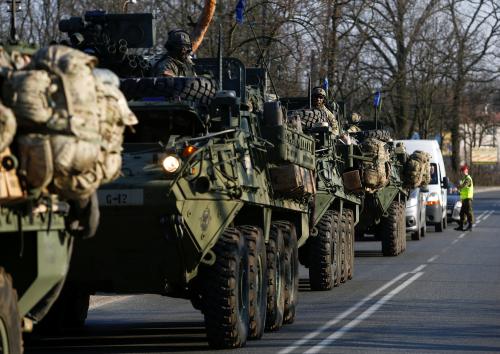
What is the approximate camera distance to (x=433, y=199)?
37688 millimetres

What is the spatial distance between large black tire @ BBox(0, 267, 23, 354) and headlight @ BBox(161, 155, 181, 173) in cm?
375

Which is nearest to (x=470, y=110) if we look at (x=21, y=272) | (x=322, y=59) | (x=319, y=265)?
(x=322, y=59)

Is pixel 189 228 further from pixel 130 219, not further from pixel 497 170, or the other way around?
pixel 497 170

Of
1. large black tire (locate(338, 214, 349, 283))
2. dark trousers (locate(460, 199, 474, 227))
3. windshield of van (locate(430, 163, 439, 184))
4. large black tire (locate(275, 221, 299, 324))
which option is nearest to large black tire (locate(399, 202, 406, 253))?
large black tire (locate(338, 214, 349, 283))

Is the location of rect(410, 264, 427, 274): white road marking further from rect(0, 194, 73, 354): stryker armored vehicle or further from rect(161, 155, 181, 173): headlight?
rect(0, 194, 73, 354): stryker armored vehicle

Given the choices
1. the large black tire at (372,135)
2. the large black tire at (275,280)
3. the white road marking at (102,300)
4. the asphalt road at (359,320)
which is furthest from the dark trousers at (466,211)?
the large black tire at (275,280)

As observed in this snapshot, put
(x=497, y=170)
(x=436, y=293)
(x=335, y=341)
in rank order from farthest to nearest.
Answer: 1. (x=497, y=170)
2. (x=436, y=293)
3. (x=335, y=341)

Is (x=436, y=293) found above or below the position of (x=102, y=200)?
below

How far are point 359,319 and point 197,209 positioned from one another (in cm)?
396

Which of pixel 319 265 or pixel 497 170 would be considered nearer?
pixel 319 265

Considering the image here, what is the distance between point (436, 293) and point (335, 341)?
5740 mm

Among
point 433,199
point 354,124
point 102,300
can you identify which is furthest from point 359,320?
point 433,199

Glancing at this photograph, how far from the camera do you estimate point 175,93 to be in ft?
44.9

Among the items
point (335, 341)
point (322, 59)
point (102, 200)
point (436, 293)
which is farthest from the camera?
point (322, 59)
